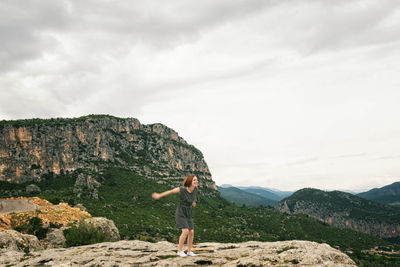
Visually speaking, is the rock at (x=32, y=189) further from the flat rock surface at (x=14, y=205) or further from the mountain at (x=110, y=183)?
the flat rock surface at (x=14, y=205)

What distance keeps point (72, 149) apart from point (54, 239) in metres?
126

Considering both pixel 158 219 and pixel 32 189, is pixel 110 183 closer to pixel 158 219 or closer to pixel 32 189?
pixel 32 189

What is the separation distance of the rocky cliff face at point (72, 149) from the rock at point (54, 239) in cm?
11270

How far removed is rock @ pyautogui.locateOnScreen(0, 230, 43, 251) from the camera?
2204cm

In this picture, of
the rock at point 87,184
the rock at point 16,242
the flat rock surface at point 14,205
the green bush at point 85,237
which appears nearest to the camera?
the rock at point 16,242

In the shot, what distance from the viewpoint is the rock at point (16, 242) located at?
22.0m

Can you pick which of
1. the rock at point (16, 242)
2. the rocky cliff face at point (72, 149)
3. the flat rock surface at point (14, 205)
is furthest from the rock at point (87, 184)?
the rock at point (16, 242)

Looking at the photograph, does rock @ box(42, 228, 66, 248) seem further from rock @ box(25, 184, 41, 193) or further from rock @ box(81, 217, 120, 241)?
rock @ box(25, 184, 41, 193)

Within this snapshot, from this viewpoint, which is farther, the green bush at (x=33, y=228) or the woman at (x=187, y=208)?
the green bush at (x=33, y=228)

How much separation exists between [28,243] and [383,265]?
12283 cm

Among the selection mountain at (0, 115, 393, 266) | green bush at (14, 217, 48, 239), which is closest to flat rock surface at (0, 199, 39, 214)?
green bush at (14, 217, 48, 239)

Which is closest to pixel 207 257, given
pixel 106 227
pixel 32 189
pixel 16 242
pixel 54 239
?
pixel 16 242

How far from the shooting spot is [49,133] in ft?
464

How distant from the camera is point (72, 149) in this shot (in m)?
144
